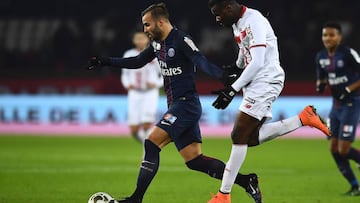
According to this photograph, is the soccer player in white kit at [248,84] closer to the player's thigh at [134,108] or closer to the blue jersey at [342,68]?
the blue jersey at [342,68]

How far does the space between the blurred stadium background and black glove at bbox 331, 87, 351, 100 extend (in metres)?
8.48

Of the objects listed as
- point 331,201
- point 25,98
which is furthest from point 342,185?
point 25,98

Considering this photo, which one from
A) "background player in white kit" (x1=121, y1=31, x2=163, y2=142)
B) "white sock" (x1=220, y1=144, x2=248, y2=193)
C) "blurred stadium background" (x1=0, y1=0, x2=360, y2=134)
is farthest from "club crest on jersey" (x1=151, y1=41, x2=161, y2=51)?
"blurred stadium background" (x1=0, y1=0, x2=360, y2=134)

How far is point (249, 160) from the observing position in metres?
14.3

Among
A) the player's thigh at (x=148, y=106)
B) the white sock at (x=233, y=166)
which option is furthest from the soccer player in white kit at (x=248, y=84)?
the player's thigh at (x=148, y=106)

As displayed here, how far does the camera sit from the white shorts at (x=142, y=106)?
14812mm

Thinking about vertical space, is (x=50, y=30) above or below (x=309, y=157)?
above

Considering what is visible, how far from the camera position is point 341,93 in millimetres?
10477

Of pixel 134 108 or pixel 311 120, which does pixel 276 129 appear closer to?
pixel 311 120

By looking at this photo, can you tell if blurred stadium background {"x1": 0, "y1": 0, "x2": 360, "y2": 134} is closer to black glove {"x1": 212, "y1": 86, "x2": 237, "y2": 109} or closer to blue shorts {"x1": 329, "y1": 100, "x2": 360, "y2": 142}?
blue shorts {"x1": 329, "y1": 100, "x2": 360, "y2": 142}

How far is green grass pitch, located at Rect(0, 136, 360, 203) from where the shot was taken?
30.7 feet

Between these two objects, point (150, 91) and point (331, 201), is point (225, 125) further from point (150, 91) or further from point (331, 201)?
point (331, 201)

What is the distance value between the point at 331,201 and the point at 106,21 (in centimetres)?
1481

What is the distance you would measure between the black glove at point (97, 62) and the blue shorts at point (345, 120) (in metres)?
3.60
